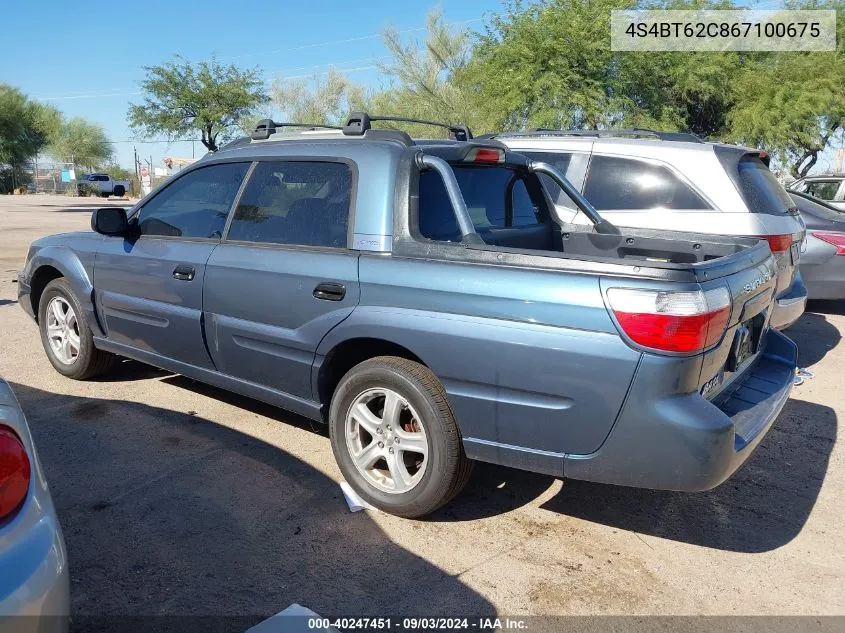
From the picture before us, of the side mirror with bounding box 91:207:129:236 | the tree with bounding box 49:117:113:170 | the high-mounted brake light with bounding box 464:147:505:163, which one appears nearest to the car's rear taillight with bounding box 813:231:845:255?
the high-mounted brake light with bounding box 464:147:505:163

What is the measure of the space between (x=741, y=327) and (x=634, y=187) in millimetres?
2792

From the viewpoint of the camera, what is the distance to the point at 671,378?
2.77 metres

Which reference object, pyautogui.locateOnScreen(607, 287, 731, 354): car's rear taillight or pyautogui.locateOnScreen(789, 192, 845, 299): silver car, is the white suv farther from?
pyautogui.locateOnScreen(607, 287, 731, 354): car's rear taillight

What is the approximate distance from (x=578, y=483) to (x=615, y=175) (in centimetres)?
299

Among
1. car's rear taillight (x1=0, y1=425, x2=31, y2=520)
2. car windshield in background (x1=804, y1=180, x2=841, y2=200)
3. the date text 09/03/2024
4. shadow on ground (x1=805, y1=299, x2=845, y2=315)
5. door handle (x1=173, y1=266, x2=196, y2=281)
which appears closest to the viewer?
car's rear taillight (x1=0, y1=425, x2=31, y2=520)

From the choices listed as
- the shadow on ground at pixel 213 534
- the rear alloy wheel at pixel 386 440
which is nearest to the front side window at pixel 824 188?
the rear alloy wheel at pixel 386 440

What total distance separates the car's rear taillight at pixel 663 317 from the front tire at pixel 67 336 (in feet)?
13.0

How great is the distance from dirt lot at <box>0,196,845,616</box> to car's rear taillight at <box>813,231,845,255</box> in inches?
158

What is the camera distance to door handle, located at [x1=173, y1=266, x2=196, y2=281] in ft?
14.2

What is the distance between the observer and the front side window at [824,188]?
12062 millimetres

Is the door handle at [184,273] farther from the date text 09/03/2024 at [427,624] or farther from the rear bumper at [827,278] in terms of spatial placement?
the rear bumper at [827,278]

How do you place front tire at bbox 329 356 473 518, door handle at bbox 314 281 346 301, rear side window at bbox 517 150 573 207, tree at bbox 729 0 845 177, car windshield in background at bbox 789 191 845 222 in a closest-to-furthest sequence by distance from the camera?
front tire at bbox 329 356 473 518 < door handle at bbox 314 281 346 301 < rear side window at bbox 517 150 573 207 < car windshield in background at bbox 789 191 845 222 < tree at bbox 729 0 845 177

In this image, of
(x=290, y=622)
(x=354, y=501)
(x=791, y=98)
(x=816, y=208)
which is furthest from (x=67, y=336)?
(x=791, y=98)

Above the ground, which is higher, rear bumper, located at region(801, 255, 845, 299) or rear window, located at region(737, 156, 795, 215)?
rear window, located at region(737, 156, 795, 215)
